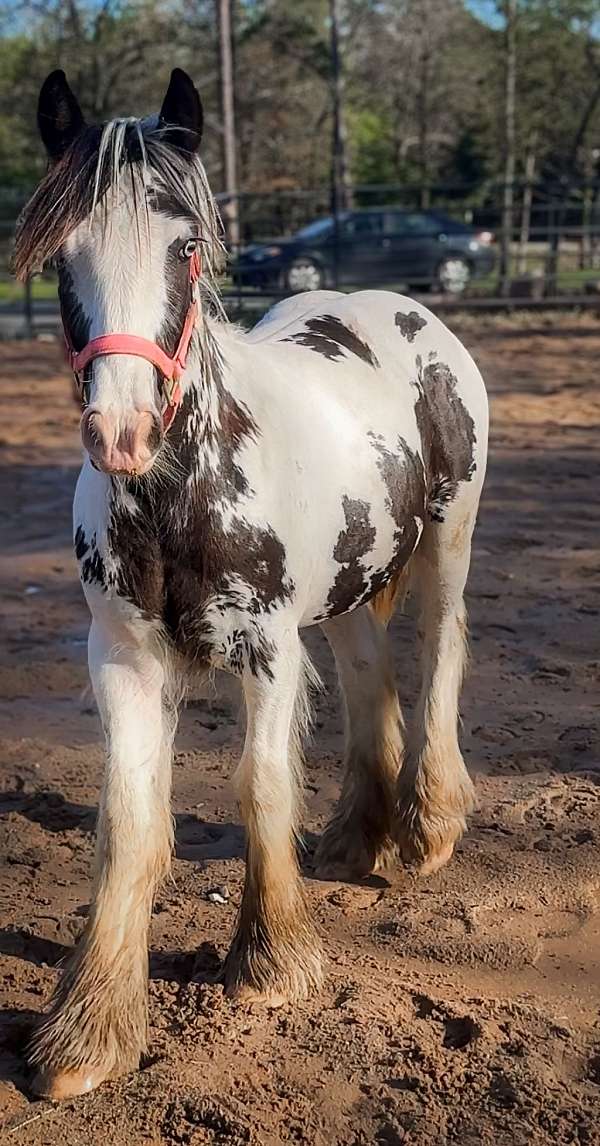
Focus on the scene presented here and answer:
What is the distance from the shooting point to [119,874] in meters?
2.80

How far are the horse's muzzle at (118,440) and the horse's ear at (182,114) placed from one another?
2.25 ft

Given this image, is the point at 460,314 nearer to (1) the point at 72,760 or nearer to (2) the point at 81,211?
(1) the point at 72,760

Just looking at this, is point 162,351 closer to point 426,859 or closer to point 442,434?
point 442,434

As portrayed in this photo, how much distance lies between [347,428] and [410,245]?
16.7m

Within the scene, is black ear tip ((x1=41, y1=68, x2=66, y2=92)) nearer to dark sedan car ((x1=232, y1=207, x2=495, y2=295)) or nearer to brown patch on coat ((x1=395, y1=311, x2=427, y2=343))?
brown patch on coat ((x1=395, y1=311, x2=427, y2=343))

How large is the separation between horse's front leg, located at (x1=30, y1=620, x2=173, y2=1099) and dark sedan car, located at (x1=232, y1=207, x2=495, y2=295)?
49.3 ft

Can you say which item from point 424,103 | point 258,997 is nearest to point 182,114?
point 258,997

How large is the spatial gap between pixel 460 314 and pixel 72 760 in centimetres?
1414

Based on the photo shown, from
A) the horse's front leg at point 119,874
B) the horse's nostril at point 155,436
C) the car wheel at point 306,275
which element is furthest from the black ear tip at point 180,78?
the car wheel at point 306,275

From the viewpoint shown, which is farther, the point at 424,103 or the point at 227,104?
the point at 424,103

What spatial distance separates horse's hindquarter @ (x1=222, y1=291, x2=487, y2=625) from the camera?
289 cm

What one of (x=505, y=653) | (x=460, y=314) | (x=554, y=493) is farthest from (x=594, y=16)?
(x=505, y=653)

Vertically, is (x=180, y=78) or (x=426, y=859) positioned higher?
(x=180, y=78)

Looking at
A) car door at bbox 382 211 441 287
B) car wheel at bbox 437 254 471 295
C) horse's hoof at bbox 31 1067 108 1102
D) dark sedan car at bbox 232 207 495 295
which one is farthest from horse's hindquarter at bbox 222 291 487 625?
car wheel at bbox 437 254 471 295
